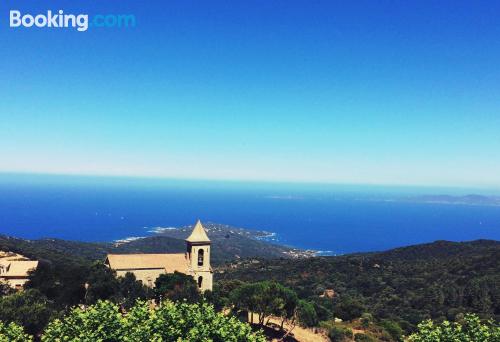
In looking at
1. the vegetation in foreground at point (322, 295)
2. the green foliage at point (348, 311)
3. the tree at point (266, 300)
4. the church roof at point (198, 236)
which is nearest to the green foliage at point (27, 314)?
the vegetation in foreground at point (322, 295)

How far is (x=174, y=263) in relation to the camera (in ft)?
126

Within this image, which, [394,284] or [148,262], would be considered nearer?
[148,262]

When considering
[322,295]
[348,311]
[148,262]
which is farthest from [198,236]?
[322,295]

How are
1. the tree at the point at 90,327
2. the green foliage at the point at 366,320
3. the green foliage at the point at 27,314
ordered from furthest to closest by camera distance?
the green foliage at the point at 366,320, the green foliage at the point at 27,314, the tree at the point at 90,327

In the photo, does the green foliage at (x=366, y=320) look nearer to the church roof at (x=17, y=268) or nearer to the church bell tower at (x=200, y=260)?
the church bell tower at (x=200, y=260)

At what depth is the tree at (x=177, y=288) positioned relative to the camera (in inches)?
1109

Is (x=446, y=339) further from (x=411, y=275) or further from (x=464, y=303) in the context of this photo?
(x=411, y=275)

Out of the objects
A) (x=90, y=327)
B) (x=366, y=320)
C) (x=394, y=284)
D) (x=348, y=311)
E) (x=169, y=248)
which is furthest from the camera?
(x=169, y=248)

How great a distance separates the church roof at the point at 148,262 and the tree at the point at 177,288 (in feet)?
13.0

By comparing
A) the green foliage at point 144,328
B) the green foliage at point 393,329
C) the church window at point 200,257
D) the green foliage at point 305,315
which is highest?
the green foliage at point 144,328

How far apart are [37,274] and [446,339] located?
31251mm

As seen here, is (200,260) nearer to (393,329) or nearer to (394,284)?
(393,329)

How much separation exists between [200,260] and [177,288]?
9.04 metres

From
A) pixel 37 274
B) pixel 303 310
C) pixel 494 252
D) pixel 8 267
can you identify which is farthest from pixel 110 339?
pixel 494 252
